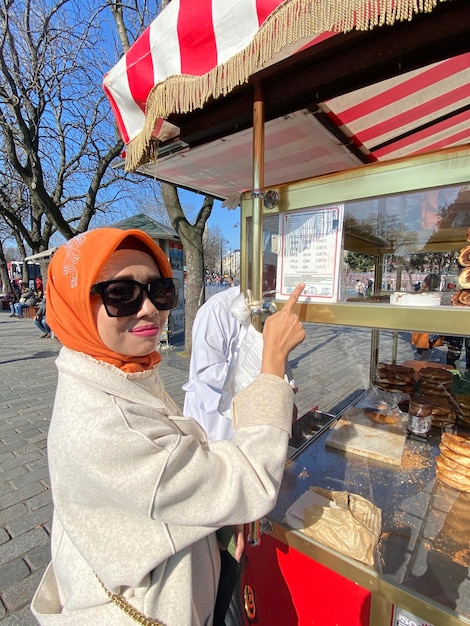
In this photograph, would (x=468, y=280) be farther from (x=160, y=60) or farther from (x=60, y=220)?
(x=60, y=220)

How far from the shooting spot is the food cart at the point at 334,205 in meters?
0.97

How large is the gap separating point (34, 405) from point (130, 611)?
4.76 m

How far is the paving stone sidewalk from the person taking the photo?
210 cm

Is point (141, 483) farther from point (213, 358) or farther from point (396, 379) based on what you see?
point (396, 379)

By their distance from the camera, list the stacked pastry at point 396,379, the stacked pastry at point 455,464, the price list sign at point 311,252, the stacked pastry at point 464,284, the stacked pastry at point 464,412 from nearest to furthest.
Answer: the stacked pastry at point 464,284 → the price list sign at point 311,252 → the stacked pastry at point 455,464 → the stacked pastry at point 464,412 → the stacked pastry at point 396,379

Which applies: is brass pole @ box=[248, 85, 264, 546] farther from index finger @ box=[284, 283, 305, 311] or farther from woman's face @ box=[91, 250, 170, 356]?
woman's face @ box=[91, 250, 170, 356]

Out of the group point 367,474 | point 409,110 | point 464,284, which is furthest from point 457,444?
point 409,110

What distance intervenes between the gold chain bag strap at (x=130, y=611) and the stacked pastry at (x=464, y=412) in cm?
185

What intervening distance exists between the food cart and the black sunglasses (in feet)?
1.42

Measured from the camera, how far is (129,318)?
1021mm

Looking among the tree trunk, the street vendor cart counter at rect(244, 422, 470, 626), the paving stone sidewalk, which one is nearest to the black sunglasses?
the street vendor cart counter at rect(244, 422, 470, 626)

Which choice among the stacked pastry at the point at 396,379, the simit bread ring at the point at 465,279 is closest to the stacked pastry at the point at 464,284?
the simit bread ring at the point at 465,279

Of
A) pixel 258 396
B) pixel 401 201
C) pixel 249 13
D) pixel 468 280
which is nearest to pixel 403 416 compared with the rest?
pixel 468 280

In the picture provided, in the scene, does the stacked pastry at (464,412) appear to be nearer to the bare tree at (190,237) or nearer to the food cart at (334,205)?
the food cart at (334,205)
